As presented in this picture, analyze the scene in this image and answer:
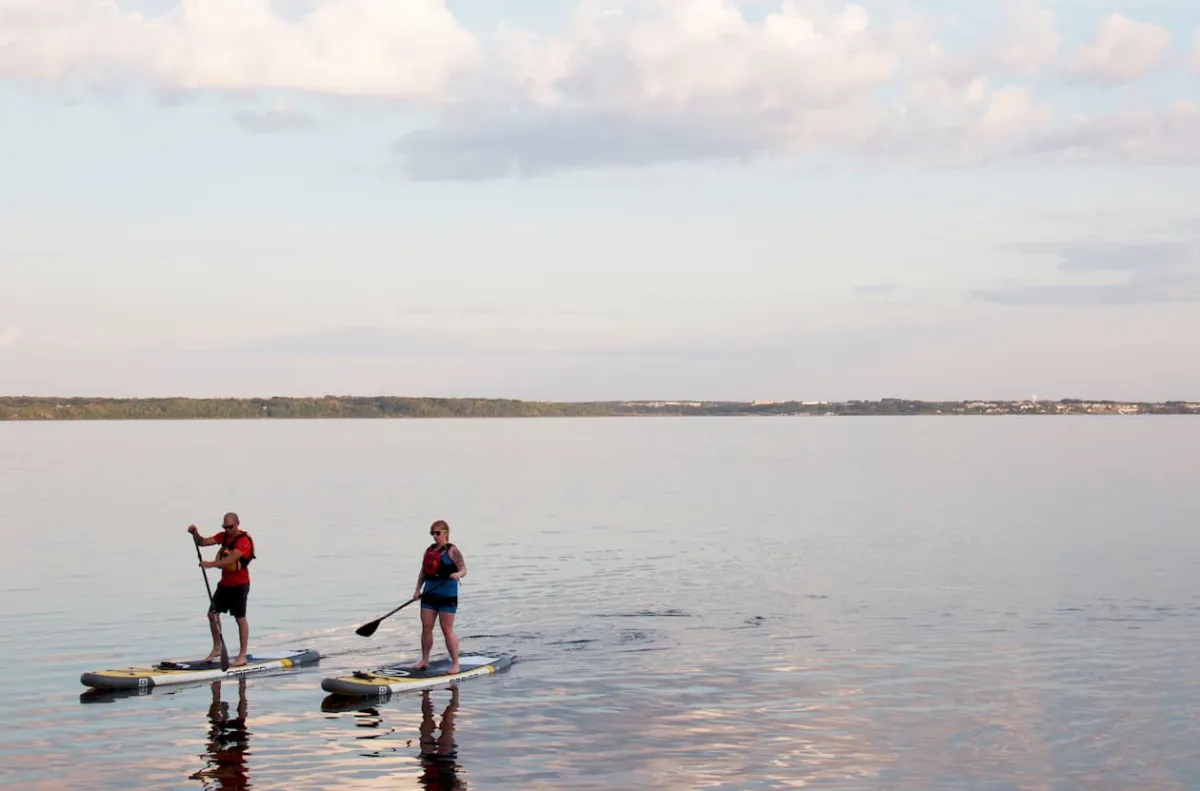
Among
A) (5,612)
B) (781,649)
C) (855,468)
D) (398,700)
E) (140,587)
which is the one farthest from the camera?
(855,468)

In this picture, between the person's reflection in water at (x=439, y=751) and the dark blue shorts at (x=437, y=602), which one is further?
the dark blue shorts at (x=437, y=602)

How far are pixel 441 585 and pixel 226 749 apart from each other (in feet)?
16.5

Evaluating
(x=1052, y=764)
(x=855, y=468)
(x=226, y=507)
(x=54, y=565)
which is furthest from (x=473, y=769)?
(x=855, y=468)

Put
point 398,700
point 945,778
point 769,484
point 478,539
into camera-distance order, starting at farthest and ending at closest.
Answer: point 769,484 → point 478,539 → point 398,700 → point 945,778

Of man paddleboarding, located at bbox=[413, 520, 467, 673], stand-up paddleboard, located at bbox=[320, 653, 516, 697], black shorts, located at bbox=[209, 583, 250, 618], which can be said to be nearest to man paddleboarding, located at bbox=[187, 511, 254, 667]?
black shorts, located at bbox=[209, 583, 250, 618]

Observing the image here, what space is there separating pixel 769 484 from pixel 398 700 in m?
62.3

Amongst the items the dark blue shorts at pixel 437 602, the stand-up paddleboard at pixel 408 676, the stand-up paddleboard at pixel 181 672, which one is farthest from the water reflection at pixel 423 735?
the stand-up paddleboard at pixel 181 672

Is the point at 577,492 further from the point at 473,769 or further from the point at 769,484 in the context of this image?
the point at 473,769

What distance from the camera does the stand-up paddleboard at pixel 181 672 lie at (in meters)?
23.2

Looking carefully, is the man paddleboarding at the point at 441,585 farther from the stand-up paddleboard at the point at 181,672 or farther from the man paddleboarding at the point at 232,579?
the man paddleboarding at the point at 232,579

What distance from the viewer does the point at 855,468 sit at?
338 ft

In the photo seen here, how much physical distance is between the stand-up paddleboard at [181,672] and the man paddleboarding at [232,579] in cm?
23

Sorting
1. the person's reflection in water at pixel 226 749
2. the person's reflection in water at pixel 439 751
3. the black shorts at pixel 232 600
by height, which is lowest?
the person's reflection in water at pixel 439 751

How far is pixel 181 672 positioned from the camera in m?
23.8
